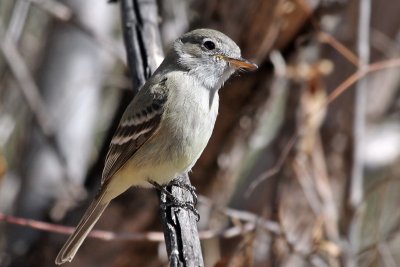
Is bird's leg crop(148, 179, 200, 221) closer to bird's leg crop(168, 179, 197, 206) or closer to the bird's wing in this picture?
bird's leg crop(168, 179, 197, 206)

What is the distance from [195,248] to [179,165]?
42.0 inches

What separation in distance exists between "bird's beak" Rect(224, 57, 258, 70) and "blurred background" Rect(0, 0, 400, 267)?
61 cm

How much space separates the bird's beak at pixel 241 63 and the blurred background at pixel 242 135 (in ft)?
2.01

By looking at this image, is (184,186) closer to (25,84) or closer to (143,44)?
(143,44)

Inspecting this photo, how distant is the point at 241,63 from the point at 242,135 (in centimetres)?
113

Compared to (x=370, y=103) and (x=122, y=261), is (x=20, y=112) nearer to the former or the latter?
(x=122, y=261)

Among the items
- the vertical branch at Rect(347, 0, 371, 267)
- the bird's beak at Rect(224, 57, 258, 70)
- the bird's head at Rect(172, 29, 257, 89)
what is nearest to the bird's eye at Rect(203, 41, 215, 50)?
the bird's head at Rect(172, 29, 257, 89)

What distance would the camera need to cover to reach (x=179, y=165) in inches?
159

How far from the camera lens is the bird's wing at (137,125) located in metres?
4.10

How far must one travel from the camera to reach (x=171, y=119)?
13.4 feet

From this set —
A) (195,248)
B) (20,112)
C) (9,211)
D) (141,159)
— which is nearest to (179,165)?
(141,159)

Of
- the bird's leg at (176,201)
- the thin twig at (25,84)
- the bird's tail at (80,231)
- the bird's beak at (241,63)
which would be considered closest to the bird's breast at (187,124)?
the bird's leg at (176,201)

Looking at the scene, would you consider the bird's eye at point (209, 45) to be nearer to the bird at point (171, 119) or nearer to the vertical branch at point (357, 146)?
the bird at point (171, 119)

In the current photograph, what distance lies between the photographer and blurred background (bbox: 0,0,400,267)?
4.82 meters
